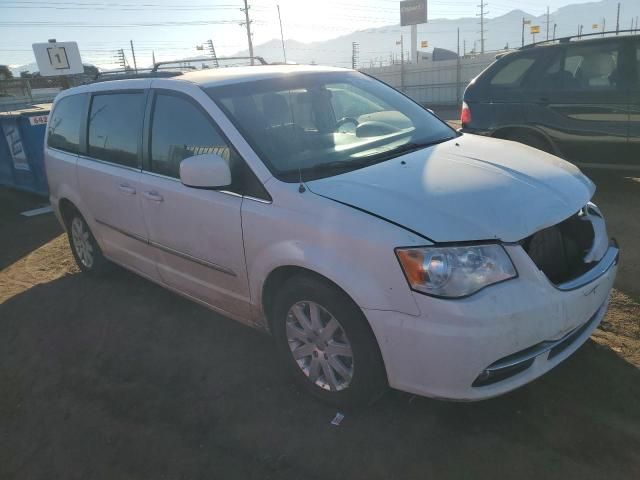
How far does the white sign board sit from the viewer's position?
58.1 ft

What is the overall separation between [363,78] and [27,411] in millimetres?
3233

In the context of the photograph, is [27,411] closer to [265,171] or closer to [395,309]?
[265,171]

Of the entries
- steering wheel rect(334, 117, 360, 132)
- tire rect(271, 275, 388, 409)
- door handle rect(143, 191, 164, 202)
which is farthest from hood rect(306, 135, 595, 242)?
door handle rect(143, 191, 164, 202)

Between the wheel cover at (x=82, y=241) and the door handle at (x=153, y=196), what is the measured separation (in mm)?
1535

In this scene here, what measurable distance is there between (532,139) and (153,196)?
15.1 feet

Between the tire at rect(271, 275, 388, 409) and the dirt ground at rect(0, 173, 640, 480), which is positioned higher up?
the tire at rect(271, 275, 388, 409)

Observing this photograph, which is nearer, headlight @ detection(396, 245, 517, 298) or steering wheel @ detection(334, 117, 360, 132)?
headlight @ detection(396, 245, 517, 298)

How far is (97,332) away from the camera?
155 inches

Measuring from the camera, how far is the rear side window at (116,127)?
3643 millimetres

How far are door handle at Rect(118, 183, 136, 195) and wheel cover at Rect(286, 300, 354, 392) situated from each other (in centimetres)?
163

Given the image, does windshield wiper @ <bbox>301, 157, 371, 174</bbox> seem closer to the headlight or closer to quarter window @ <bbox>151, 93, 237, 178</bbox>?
quarter window @ <bbox>151, 93, 237, 178</bbox>

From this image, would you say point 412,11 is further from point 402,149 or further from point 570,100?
point 402,149

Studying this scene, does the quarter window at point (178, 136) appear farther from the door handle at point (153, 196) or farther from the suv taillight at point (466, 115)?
the suv taillight at point (466, 115)

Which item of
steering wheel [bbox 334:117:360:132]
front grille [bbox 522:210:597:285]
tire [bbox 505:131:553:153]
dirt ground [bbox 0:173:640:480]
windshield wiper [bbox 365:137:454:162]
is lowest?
dirt ground [bbox 0:173:640:480]
